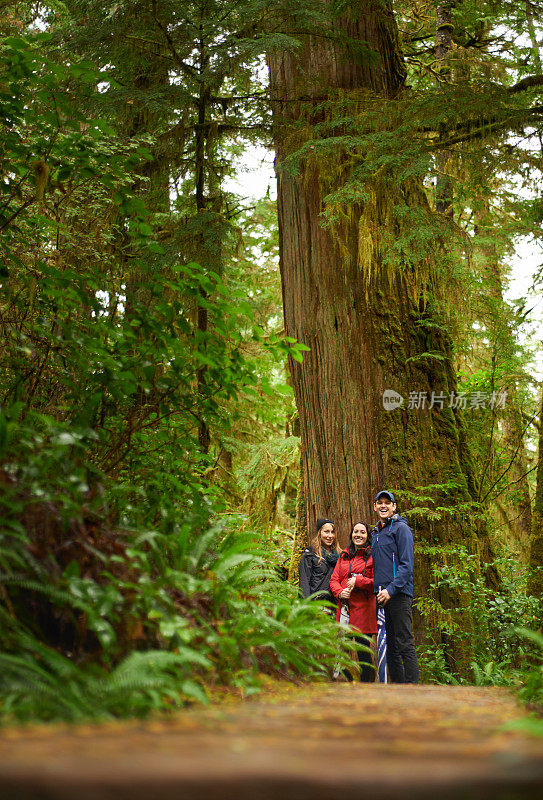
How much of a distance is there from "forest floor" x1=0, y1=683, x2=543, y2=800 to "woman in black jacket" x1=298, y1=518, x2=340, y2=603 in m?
4.67

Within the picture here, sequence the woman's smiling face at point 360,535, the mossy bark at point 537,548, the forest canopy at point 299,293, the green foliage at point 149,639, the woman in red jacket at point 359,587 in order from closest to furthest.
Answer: the green foliage at point 149,639, the forest canopy at point 299,293, the woman in red jacket at point 359,587, the woman's smiling face at point 360,535, the mossy bark at point 537,548

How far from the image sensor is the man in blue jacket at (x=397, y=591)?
20.0 ft

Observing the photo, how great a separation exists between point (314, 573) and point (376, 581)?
1039 mm

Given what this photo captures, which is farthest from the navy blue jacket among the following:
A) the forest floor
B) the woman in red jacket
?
the forest floor

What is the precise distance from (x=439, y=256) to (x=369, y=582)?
3737 millimetres

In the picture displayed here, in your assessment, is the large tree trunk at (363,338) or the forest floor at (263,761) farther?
the large tree trunk at (363,338)

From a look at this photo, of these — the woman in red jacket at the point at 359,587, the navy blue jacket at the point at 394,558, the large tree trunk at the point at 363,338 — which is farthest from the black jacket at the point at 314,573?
the navy blue jacket at the point at 394,558

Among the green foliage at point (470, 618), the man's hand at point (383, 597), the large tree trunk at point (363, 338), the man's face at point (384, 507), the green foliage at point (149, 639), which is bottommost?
the green foliage at point (470, 618)

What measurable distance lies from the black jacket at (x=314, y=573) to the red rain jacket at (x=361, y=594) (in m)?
0.36

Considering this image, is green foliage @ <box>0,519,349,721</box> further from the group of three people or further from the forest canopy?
the group of three people

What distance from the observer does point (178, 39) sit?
7535 millimetres

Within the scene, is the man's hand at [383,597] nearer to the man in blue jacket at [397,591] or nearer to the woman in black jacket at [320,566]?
the man in blue jacket at [397,591]

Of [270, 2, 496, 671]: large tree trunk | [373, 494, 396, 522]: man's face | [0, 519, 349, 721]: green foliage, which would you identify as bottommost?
[0, 519, 349, 721]: green foliage

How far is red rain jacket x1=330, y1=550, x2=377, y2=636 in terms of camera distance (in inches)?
254
